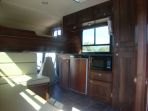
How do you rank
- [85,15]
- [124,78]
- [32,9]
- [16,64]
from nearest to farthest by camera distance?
[124,78] → [16,64] → [85,15] → [32,9]

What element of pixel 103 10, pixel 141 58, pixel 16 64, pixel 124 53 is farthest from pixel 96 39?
pixel 141 58

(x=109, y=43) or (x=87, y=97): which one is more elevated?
(x=109, y=43)

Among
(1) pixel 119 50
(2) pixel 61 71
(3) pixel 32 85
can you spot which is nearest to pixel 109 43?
(1) pixel 119 50

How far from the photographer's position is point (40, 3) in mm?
3211

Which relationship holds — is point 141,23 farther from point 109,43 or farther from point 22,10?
point 22,10

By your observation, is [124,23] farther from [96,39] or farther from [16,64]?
[16,64]

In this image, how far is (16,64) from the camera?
2645mm

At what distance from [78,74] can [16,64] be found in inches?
66.0

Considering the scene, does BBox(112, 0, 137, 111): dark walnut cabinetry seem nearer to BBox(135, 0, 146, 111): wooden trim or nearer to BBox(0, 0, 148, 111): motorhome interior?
BBox(0, 0, 148, 111): motorhome interior

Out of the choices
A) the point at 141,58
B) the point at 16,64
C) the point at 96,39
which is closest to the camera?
the point at 141,58

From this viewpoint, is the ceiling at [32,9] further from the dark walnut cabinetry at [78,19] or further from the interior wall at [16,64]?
the interior wall at [16,64]

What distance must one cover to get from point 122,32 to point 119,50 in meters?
0.32

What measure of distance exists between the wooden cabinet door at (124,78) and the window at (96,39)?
49.0 inches

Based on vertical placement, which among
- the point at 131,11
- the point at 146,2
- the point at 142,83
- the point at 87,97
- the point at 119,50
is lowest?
the point at 87,97
